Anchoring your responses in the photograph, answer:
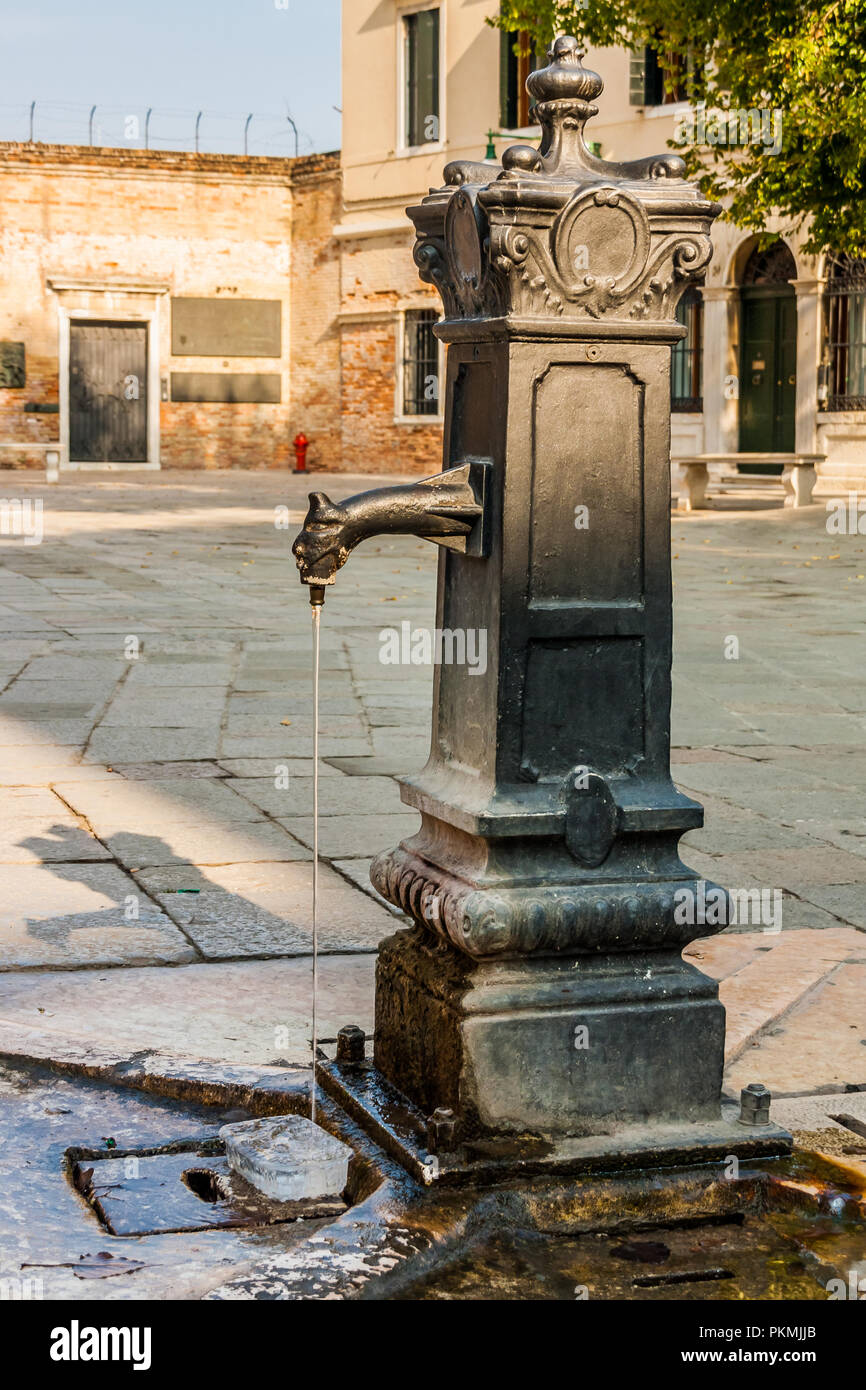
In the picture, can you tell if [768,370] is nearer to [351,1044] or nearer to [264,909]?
[264,909]

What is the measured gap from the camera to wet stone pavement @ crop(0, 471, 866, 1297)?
319cm

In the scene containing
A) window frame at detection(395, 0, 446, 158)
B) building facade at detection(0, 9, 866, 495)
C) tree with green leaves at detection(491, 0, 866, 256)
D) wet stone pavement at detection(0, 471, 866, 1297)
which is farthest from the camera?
building facade at detection(0, 9, 866, 495)

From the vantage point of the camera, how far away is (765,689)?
7.66 m

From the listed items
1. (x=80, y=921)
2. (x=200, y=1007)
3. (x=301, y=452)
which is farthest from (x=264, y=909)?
(x=301, y=452)

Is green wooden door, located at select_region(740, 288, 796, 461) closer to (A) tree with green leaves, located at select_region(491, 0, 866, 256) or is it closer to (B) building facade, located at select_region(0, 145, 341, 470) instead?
(A) tree with green leaves, located at select_region(491, 0, 866, 256)

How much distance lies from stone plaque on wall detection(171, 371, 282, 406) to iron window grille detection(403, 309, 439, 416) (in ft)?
12.2

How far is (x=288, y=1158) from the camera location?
264cm

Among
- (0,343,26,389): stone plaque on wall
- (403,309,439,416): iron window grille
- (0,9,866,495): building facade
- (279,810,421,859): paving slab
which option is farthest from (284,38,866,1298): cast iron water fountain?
(0,343,26,389): stone plaque on wall

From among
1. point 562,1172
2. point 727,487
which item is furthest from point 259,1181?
point 727,487

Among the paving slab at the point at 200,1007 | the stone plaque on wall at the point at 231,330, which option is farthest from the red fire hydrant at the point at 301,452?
the paving slab at the point at 200,1007

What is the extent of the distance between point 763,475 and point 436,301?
25.2 ft

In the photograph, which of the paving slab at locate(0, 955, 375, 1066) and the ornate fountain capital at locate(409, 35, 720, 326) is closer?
the ornate fountain capital at locate(409, 35, 720, 326)

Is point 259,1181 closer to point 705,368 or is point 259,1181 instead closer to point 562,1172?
point 562,1172

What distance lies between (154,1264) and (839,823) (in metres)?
3.30
